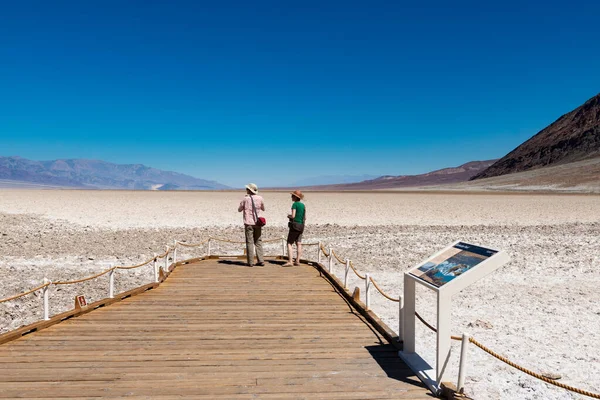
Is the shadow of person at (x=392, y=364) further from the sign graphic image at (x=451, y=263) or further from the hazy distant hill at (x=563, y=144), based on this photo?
the hazy distant hill at (x=563, y=144)

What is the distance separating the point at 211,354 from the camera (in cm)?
511

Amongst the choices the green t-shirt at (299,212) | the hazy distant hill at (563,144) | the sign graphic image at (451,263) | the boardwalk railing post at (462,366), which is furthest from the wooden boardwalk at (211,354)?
the hazy distant hill at (563,144)

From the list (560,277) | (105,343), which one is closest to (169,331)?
(105,343)

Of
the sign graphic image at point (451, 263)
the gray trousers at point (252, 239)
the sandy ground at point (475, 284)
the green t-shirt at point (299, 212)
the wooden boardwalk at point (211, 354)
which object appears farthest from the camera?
the gray trousers at point (252, 239)

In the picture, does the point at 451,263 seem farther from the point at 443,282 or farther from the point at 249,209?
the point at 249,209

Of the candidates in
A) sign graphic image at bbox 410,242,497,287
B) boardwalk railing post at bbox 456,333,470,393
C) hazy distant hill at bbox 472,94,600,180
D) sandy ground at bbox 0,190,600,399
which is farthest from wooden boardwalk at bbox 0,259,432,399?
hazy distant hill at bbox 472,94,600,180

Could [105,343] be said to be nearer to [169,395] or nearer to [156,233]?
[169,395]

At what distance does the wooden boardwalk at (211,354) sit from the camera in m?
4.21

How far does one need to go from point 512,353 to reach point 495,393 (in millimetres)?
1670

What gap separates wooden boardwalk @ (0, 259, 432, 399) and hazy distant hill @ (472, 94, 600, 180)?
133427 mm

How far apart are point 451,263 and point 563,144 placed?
492ft

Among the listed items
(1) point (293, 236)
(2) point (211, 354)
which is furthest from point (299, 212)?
(2) point (211, 354)

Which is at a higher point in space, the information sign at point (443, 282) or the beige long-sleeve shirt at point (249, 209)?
the beige long-sleeve shirt at point (249, 209)

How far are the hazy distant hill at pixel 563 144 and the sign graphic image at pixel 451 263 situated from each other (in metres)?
133
